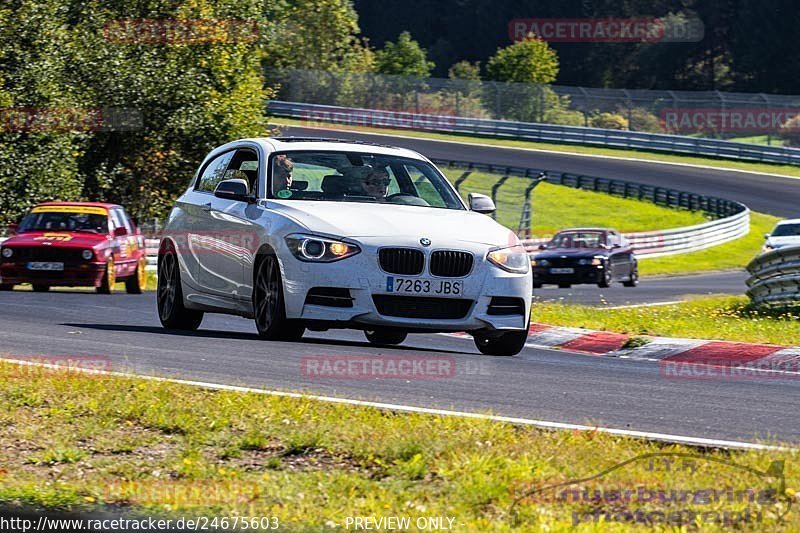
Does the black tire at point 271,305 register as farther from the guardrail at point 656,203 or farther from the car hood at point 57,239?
the guardrail at point 656,203

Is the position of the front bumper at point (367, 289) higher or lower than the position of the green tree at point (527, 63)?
higher

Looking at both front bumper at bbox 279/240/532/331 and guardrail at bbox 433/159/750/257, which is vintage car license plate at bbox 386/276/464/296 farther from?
guardrail at bbox 433/159/750/257

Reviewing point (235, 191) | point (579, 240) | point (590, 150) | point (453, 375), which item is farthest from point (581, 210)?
point (453, 375)

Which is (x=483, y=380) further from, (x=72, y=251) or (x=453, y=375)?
(x=72, y=251)

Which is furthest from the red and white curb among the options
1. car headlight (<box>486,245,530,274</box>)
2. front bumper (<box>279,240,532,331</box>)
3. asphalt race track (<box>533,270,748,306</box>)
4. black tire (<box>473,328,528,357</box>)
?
asphalt race track (<box>533,270,748,306</box>)

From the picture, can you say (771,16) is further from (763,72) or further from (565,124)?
(565,124)

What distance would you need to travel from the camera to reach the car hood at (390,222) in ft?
34.3

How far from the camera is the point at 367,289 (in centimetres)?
1033

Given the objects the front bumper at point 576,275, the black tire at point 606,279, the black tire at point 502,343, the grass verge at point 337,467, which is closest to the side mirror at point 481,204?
the black tire at point 502,343

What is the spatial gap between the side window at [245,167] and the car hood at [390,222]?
44.2 inches

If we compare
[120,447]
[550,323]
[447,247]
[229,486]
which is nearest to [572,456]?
[229,486]

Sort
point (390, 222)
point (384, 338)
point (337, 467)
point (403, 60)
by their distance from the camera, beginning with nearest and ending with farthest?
1. point (337, 467)
2. point (390, 222)
3. point (384, 338)
4. point (403, 60)

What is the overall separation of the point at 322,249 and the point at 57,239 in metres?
11.9

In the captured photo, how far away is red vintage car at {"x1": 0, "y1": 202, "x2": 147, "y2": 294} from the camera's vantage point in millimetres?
20938
